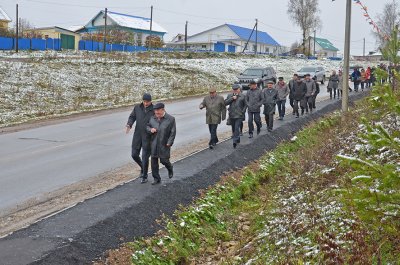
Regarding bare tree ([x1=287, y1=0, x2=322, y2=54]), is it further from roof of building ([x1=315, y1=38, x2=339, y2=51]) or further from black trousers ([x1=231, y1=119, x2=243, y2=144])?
black trousers ([x1=231, y1=119, x2=243, y2=144])

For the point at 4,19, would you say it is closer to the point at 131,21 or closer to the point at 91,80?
the point at 131,21

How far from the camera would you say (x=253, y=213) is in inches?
328

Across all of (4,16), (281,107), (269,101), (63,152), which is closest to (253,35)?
(4,16)

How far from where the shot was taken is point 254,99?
15.4m

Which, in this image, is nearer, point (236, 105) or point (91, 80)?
point (236, 105)

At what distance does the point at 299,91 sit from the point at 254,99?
602 centimetres

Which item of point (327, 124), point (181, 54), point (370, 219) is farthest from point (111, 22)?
point (370, 219)

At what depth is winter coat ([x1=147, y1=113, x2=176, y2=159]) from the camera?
33.2 ft

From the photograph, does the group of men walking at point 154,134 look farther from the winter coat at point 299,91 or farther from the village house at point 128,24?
the village house at point 128,24

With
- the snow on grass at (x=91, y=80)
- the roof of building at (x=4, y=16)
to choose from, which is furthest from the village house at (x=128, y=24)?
the snow on grass at (x=91, y=80)

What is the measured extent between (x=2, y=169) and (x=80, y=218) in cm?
466

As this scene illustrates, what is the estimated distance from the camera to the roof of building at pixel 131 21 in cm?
8150

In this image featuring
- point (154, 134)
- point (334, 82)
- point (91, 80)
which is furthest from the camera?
point (91, 80)

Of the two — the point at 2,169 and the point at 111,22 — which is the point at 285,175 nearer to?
the point at 2,169
